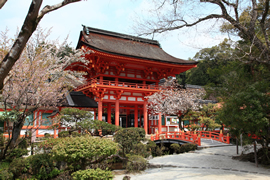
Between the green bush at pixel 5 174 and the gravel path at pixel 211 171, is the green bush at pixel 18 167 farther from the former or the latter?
the gravel path at pixel 211 171

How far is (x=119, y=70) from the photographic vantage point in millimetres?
16797

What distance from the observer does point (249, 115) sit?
650 centimetres

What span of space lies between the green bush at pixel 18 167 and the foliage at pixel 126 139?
3844 millimetres

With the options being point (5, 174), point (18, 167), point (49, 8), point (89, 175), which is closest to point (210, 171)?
point (89, 175)

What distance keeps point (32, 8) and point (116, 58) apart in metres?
12.8

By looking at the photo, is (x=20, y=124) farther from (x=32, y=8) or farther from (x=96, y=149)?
(x=32, y=8)

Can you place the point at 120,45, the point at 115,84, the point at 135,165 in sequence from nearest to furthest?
the point at 135,165
the point at 115,84
the point at 120,45

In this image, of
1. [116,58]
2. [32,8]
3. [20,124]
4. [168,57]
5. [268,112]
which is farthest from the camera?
[168,57]

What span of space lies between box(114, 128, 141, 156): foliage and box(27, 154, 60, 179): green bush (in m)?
3.06

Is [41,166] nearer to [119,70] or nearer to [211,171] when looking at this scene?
[211,171]

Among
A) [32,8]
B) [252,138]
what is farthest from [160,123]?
[32,8]

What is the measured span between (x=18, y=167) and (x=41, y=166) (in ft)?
2.57

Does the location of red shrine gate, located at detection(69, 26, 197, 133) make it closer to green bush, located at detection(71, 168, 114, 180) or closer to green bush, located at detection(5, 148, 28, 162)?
green bush, located at detection(5, 148, 28, 162)

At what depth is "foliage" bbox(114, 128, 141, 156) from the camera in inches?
376
